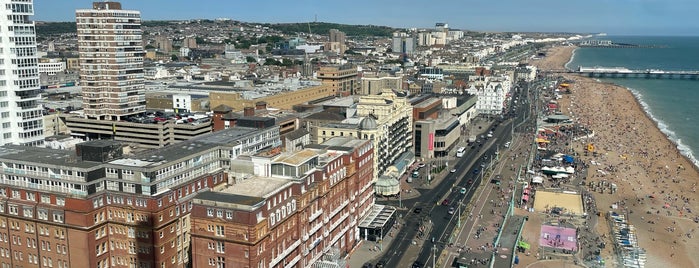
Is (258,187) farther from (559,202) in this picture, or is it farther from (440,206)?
(559,202)

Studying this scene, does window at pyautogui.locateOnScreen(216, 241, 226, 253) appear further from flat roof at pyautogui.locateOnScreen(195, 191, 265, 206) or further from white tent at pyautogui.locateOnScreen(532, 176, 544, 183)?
white tent at pyautogui.locateOnScreen(532, 176, 544, 183)

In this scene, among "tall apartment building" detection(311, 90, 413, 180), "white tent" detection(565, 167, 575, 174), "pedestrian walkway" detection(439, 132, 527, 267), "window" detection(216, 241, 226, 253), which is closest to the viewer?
"window" detection(216, 241, 226, 253)

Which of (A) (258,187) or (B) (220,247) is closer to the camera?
(B) (220,247)

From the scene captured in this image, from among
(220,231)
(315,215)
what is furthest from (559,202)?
(220,231)

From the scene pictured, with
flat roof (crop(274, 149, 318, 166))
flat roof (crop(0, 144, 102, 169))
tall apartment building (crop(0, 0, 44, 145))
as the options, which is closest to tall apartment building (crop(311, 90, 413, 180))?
flat roof (crop(274, 149, 318, 166))

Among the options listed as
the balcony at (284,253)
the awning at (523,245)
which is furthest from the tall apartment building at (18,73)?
the awning at (523,245)

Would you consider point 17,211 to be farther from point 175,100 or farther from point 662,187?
point 662,187
